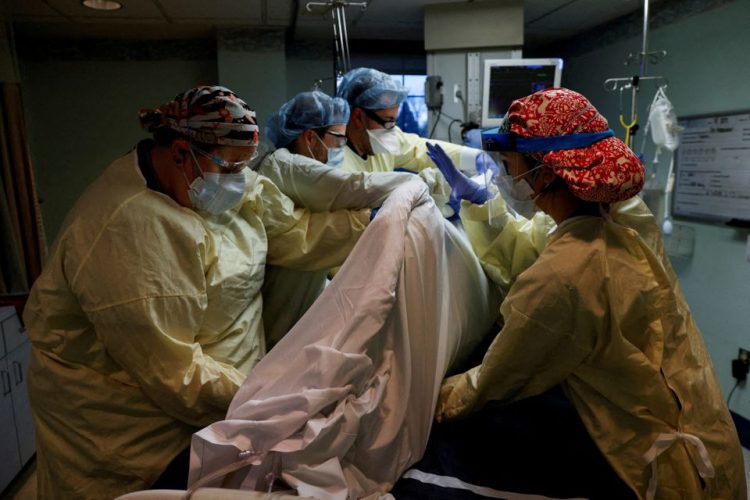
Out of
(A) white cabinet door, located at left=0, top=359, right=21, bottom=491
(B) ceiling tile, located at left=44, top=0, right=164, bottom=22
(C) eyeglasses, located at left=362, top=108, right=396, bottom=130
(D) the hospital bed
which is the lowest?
(A) white cabinet door, located at left=0, top=359, right=21, bottom=491

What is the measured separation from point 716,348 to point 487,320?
77.8 inches

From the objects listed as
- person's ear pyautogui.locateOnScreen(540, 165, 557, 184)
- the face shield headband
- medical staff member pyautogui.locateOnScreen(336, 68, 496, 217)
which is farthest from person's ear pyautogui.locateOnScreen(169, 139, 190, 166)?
medical staff member pyautogui.locateOnScreen(336, 68, 496, 217)

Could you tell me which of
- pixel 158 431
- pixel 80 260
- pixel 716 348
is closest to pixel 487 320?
pixel 158 431

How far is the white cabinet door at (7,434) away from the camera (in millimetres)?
2139

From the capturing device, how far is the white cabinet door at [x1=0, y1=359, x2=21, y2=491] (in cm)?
214

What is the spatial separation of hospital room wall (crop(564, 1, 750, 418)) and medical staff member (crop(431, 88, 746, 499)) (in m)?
1.85

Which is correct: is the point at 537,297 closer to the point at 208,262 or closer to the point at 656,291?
the point at 656,291

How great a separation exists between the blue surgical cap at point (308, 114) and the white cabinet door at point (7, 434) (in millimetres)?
1636

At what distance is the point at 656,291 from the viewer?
98 cm

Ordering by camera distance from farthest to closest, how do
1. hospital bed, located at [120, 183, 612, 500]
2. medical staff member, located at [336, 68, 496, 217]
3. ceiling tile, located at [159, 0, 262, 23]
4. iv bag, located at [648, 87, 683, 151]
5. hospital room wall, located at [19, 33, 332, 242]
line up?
hospital room wall, located at [19, 33, 332, 242] → ceiling tile, located at [159, 0, 262, 23] → iv bag, located at [648, 87, 683, 151] → medical staff member, located at [336, 68, 496, 217] → hospital bed, located at [120, 183, 612, 500]

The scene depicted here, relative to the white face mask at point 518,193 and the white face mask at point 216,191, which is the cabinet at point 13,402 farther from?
the white face mask at point 518,193

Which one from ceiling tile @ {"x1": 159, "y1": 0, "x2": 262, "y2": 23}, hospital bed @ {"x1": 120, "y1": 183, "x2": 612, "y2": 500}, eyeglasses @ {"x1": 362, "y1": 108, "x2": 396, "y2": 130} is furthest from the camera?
ceiling tile @ {"x1": 159, "y1": 0, "x2": 262, "y2": 23}

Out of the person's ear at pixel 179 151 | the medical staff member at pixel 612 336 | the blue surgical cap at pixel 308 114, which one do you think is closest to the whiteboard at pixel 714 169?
the medical staff member at pixel 612 336

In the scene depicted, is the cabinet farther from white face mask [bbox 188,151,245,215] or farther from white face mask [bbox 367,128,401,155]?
white face mask [bbox 367,128,401,155]
